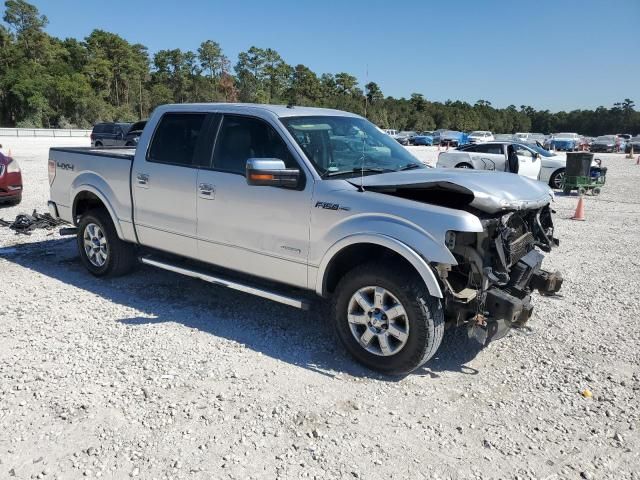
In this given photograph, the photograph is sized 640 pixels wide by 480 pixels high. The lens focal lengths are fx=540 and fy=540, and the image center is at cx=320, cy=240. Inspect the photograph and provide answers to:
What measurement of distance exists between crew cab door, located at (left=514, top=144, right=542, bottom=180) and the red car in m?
13.5

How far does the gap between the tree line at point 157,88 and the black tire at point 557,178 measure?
167 feet

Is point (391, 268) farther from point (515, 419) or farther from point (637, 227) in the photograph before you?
point (637, 227)

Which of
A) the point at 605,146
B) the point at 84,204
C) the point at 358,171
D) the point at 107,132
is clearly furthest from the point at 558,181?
the point at 605,146

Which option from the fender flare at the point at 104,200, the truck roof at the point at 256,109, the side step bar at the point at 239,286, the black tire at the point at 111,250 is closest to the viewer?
the side step bar at the point at 239,286

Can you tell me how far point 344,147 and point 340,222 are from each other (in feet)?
3.24

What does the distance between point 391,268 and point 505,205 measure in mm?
948

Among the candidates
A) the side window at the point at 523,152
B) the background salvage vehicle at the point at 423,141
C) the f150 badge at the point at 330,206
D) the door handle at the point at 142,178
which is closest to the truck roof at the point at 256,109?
the door handle at the point at 142,178

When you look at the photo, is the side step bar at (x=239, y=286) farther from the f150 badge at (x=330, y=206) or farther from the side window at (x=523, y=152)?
the side window at (x=523, y=152)

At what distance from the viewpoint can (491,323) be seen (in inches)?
161

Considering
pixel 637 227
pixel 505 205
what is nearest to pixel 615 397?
pixel 505 205

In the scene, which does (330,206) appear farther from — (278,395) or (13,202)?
(13,202)

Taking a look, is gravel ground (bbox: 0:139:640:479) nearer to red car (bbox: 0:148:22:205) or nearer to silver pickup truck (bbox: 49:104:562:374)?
silver pickup truck (bbox: 49:104:562:374)

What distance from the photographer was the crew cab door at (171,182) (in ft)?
17.0

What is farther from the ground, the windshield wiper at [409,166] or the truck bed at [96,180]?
the windshield wiper at [409,166]
